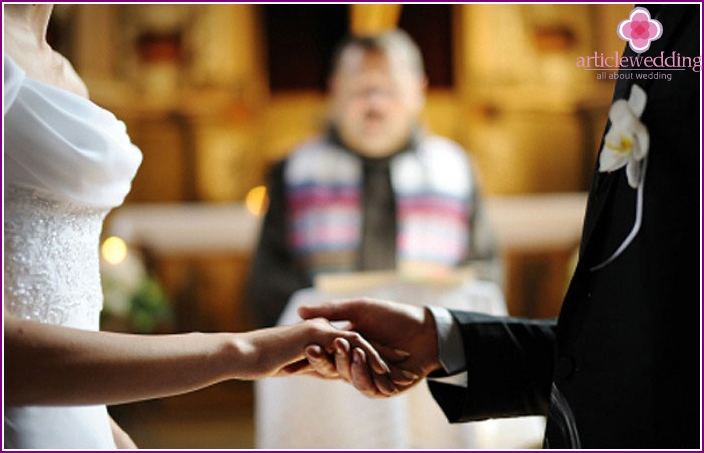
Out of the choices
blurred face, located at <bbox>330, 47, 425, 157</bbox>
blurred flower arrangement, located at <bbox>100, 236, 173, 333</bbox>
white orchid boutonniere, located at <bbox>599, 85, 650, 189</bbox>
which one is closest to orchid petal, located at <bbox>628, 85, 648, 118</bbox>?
white orchid boutonniere, located at <bbox>599, 85, 650, 189</bbox>

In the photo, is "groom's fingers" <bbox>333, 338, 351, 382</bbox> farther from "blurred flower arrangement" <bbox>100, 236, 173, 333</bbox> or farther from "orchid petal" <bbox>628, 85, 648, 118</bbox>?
"blurred flower arrangement" <bbox>100, 236, 173, 333</bbox>

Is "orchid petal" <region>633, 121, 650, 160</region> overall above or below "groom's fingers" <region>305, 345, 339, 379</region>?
above

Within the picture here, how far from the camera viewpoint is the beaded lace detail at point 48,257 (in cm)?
103

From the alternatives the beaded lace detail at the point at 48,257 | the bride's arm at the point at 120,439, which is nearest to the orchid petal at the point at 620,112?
the beaded lace detail at the point at 48,257

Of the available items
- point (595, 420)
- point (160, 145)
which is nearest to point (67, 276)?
point (595, 420)

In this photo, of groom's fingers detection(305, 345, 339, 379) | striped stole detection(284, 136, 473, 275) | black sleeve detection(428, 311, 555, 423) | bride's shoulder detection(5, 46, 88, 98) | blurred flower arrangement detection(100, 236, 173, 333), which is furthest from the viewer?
blurred flower arrangement detection(100, 236, 173, 333)

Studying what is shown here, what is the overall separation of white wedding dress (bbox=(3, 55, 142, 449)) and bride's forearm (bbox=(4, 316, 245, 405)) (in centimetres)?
8

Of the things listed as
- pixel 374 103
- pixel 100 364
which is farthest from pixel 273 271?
pixel 100 364

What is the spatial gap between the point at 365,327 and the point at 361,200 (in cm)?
Answer: 141

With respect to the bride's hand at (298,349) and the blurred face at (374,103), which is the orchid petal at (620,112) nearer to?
the bride's hand at (298,349)

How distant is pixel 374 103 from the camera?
2.78 metres

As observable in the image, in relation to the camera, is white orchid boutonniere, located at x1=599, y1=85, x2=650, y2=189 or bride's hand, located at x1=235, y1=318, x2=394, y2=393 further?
bride's hand, located at x1=235, y1=318, x2=394, y2=393

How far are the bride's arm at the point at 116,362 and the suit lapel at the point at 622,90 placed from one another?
404mm

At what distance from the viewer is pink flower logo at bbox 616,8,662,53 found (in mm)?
1039
